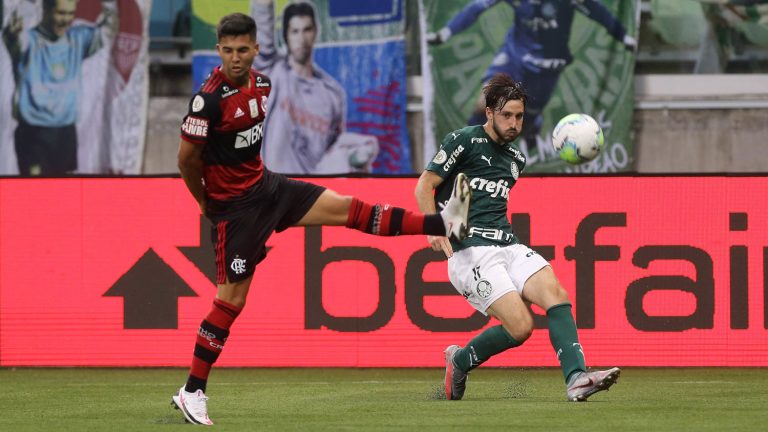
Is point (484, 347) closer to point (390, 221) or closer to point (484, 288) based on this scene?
point (484, 288)

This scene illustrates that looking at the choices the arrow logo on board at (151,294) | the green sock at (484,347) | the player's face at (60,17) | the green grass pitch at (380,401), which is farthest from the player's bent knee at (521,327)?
the player's face at (60,17)

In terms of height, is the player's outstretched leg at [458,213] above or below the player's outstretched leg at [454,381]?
above

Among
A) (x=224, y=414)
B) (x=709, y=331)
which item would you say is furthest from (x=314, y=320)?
(x=224, y=414)

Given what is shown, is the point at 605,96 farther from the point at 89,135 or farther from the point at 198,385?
the point at 198,385

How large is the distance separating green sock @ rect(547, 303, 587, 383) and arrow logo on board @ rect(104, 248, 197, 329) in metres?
4.56

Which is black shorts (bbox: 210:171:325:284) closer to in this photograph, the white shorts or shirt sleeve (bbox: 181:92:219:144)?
shirt sleeve (bbox: 181:92:219:144)

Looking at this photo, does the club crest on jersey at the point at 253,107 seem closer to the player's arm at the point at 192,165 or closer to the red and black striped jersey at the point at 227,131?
the red and black striped jersey at the point at 227,131

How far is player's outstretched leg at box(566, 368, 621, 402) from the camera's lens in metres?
7.74

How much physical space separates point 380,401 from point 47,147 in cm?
926

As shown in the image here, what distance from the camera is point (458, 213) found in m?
7.36

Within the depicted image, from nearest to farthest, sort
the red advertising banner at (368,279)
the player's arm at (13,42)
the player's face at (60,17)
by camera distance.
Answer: the red advertising banner at (368,279) → the player's arm at (13,42) → the player's face at (60,17)

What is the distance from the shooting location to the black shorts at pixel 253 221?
7.39 meters

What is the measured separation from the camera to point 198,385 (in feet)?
24.2

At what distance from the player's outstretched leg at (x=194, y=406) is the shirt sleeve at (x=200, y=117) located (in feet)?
4.29
